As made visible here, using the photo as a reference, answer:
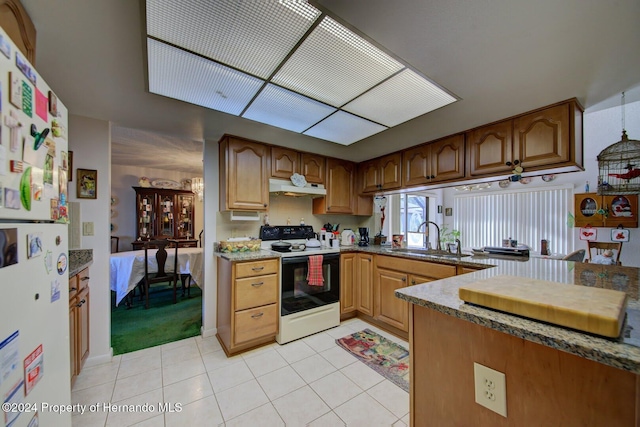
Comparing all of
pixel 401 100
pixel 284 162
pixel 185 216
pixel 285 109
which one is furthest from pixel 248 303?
pixel 185 216

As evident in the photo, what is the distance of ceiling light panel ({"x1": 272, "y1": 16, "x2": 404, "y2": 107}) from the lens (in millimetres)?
1181

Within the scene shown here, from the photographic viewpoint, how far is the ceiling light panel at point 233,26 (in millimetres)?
997

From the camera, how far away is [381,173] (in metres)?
3.19

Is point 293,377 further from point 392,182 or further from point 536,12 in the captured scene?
point 536,12

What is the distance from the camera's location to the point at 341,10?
102cm

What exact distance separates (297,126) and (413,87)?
106 centimetres

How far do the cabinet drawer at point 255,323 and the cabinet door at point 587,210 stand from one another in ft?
14.5

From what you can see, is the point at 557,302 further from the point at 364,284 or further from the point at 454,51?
the point at 364,284

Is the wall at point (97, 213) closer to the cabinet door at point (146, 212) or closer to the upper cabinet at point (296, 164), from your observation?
the upper cabinet at point (296, 164)

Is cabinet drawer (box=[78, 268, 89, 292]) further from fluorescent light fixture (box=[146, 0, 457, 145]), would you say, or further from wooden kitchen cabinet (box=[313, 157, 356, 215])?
wooden kitchen cabinet (box=[313, 157, 356, 215])

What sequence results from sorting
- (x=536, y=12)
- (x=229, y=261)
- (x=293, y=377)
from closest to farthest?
(x=536, y=12) < (x=293, y=377) < (x=229, y=261)

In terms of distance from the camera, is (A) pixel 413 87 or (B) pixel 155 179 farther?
(B) pixel 155 179

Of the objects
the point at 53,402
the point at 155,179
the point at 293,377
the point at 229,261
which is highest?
the point at 155,179

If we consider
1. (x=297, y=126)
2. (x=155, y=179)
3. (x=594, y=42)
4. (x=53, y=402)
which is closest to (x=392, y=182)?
(x=297, y=126)
